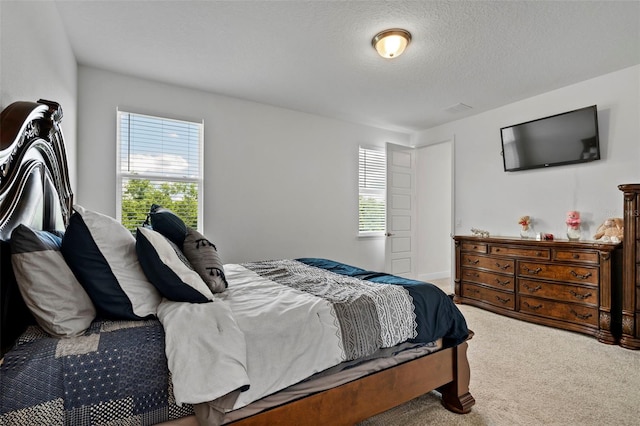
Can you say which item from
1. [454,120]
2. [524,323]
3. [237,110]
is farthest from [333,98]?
[524,323]

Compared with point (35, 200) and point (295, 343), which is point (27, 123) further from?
point (295, 343)

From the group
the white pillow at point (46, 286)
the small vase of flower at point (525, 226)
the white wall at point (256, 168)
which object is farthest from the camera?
the small vase of flower at point (525, 226)

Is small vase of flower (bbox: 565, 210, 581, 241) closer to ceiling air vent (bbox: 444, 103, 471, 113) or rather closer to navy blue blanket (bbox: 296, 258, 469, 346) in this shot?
ceiling air vent (bbox: 444, 103, 471, 113)

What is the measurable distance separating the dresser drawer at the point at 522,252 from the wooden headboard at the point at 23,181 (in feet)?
13.7

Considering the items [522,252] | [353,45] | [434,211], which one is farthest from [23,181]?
[434,211]

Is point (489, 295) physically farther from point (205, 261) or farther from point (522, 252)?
point (205, 261)

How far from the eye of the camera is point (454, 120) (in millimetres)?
4777

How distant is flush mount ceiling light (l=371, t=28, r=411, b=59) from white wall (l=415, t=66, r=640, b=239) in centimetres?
235

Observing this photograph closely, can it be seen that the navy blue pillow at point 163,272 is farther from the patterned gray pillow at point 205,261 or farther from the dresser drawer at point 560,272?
the dresser drawer at point 560,272

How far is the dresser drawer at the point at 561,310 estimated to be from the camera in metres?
3.02

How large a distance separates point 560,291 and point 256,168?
12.1 feet

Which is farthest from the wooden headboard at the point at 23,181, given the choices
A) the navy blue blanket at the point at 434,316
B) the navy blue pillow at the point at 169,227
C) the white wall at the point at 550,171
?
the white wall at the point at 550,171

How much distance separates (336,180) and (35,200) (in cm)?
359

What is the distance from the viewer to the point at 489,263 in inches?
153
